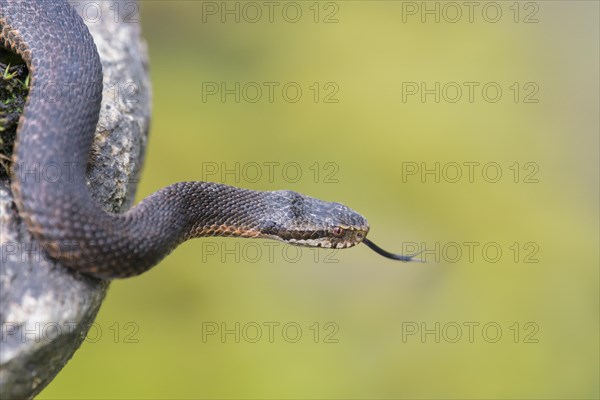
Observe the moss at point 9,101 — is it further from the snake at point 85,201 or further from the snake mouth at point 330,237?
the snake mouth at point 330,237

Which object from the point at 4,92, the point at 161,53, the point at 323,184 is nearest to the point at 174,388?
the point at 323,184

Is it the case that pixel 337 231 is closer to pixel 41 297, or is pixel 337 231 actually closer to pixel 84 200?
pixel 84 200

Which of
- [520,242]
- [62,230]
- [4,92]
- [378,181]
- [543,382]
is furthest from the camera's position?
[378,181]

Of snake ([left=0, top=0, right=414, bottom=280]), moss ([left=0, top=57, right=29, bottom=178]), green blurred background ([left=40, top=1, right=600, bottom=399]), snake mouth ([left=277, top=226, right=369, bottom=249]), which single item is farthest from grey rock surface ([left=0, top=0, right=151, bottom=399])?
green blurred background ([left=40, top=1, right=600, bottom=399])

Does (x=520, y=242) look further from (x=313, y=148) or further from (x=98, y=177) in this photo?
(x=98, y=177)

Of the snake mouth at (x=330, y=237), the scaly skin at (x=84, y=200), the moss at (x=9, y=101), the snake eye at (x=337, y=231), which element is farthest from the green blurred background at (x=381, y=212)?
the moss at (x=9, y=101)

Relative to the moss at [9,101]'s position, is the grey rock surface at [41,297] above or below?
below

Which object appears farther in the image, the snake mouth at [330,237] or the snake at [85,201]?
the snake mouth at [330,237]
